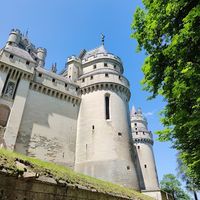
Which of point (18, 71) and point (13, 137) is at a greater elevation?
point (18, 71)

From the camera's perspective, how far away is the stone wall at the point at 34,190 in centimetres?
643

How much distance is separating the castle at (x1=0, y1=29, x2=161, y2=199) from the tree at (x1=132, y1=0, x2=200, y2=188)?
17.5 m

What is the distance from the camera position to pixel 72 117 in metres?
29.5

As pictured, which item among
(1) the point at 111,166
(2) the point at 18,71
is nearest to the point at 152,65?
(1) the point at 111,166

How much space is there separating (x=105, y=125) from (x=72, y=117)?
5480 mm

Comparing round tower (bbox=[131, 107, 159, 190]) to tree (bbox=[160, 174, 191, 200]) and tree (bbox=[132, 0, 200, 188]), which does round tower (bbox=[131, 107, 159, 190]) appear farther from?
tree (bbox=[132, 0, 200, 188])

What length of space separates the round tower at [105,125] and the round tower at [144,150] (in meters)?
14.1

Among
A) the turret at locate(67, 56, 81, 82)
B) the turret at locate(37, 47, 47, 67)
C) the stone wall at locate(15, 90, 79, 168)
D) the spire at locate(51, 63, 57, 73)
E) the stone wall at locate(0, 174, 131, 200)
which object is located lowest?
the stone wall at locate(0, 174, 131, 200)

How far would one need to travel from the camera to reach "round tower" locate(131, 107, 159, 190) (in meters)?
39.8

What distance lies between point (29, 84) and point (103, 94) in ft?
36.1

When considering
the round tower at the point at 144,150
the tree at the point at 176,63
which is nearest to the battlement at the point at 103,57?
the round tower at the point at 144,150

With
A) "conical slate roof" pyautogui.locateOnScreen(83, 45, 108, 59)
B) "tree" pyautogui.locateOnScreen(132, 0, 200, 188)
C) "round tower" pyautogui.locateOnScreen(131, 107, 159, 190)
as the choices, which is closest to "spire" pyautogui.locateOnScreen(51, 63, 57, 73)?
"conical slate roof" pyautogui.locateOnScreen(83, 45, 108, 59)

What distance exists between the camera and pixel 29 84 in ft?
87.0

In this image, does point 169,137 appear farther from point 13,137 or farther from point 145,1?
point 13,137
